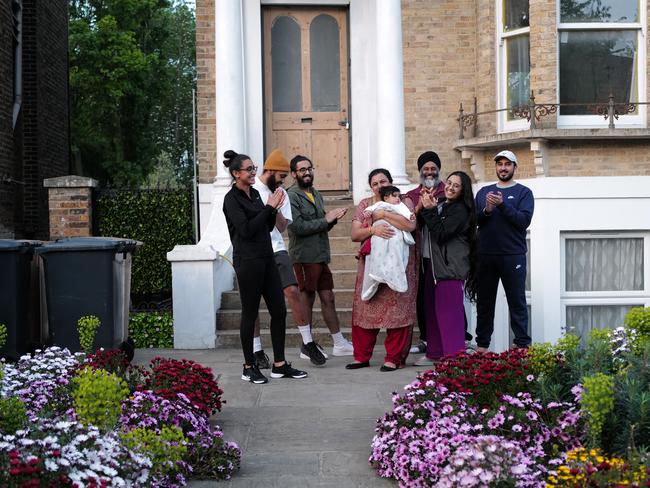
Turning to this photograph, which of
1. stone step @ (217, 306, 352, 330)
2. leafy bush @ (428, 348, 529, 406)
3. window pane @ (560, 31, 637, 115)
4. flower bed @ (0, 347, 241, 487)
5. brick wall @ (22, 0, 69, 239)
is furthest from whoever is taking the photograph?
brick wall @ (22, 0, 69, 239)

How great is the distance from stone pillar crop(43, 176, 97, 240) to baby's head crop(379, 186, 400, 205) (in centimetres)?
489

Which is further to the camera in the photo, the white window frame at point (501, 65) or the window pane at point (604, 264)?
the white window frame at point (501, 65)

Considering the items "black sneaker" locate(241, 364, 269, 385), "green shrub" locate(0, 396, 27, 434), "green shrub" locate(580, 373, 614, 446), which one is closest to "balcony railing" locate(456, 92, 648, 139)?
"black sneaker" locate(241, 364, 269, 385)

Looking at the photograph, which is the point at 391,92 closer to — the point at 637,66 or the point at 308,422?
the point at 637,66

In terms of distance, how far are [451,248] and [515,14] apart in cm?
477

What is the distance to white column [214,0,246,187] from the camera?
11258 millimetres

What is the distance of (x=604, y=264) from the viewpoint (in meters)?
10.6

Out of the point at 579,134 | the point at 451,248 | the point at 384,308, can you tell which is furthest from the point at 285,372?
the point at 579,134

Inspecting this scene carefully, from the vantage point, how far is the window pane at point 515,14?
36.6ft

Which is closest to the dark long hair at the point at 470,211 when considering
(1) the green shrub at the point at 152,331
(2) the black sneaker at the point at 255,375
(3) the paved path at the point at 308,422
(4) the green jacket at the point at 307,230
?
(3) the paved path at the point at 308,422

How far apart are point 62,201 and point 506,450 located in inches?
334

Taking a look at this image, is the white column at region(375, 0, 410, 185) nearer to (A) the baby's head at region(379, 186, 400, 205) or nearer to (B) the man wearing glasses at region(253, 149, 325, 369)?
(A) the baby's head at region(379, 186, 400, 205)

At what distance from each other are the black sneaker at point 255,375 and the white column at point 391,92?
14.7 feet

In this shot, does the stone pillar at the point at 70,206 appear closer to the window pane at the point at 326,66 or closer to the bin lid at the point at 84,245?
the bin lid at the point at 84,245
